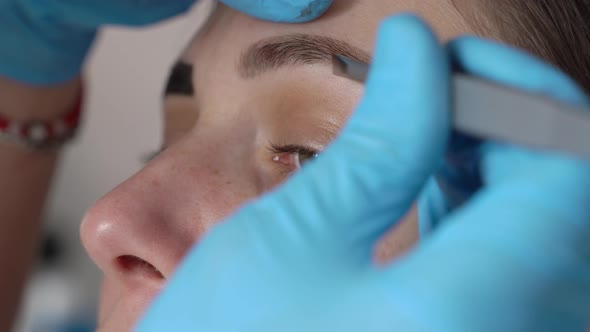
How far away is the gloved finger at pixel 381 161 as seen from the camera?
0.47 m

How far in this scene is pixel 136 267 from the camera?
751 mm

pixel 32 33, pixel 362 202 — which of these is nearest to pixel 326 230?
pixel 362 202

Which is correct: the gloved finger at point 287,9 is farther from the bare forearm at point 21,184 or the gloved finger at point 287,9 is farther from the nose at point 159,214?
the bare forearm at point 21,184

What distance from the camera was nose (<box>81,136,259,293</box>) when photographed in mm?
714

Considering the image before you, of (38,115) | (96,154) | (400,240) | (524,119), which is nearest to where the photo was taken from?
(524,119)

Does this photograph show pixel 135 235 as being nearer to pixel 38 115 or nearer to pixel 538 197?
pixel 538 197

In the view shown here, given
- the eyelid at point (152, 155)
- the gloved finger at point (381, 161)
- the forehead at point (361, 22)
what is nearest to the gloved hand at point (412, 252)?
the gloved finger at point (381, 161)

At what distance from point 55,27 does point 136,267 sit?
516mm

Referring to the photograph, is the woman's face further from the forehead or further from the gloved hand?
the gloved hand

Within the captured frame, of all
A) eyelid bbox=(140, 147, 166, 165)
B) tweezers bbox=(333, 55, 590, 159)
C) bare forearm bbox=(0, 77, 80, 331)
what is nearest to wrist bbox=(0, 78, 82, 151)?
bare forearm bbox=(0, 77, 80, 331)

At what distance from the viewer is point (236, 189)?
741mm

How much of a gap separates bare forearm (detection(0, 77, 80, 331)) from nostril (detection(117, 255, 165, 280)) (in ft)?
1.76

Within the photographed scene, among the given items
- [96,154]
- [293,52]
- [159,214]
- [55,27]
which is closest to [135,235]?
[159,214]

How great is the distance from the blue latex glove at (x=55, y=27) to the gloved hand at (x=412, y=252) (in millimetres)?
622
